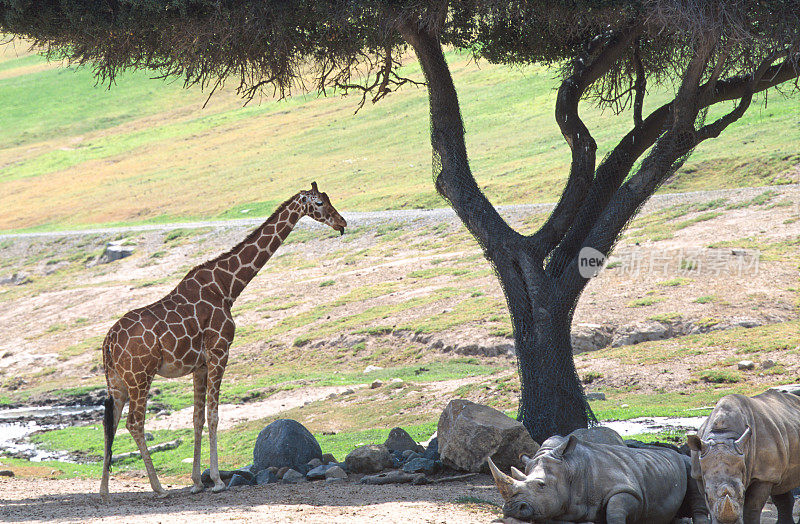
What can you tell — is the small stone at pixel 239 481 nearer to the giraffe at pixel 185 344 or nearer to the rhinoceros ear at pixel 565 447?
the giraffe at pixel 185 344

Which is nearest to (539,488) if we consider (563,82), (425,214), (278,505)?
(278,505)

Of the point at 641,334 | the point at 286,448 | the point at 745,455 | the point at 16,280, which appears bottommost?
the point at 641,334

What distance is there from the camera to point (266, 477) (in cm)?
1202

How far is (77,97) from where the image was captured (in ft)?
329

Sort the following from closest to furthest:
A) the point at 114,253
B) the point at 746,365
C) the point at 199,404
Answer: the point at 199,404 < the point at 746,365 < the point at 114,253

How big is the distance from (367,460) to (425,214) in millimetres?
28615

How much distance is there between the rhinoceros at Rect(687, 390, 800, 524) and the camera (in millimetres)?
6809

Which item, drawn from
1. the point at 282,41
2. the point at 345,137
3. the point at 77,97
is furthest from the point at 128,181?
the point at 282,41

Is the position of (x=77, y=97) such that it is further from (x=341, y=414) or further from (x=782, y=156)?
(x=341, y=414)

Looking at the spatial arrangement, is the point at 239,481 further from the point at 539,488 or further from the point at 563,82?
the point at 563,82

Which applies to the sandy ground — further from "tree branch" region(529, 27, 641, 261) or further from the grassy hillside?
the grassy hillside

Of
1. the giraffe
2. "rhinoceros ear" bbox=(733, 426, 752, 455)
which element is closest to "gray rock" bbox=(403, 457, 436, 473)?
the giraffe

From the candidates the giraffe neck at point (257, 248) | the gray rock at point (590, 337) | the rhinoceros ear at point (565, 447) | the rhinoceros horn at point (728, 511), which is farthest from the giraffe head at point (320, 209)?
the gray rock at point (590, 337)

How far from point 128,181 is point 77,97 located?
36843 millimetres
